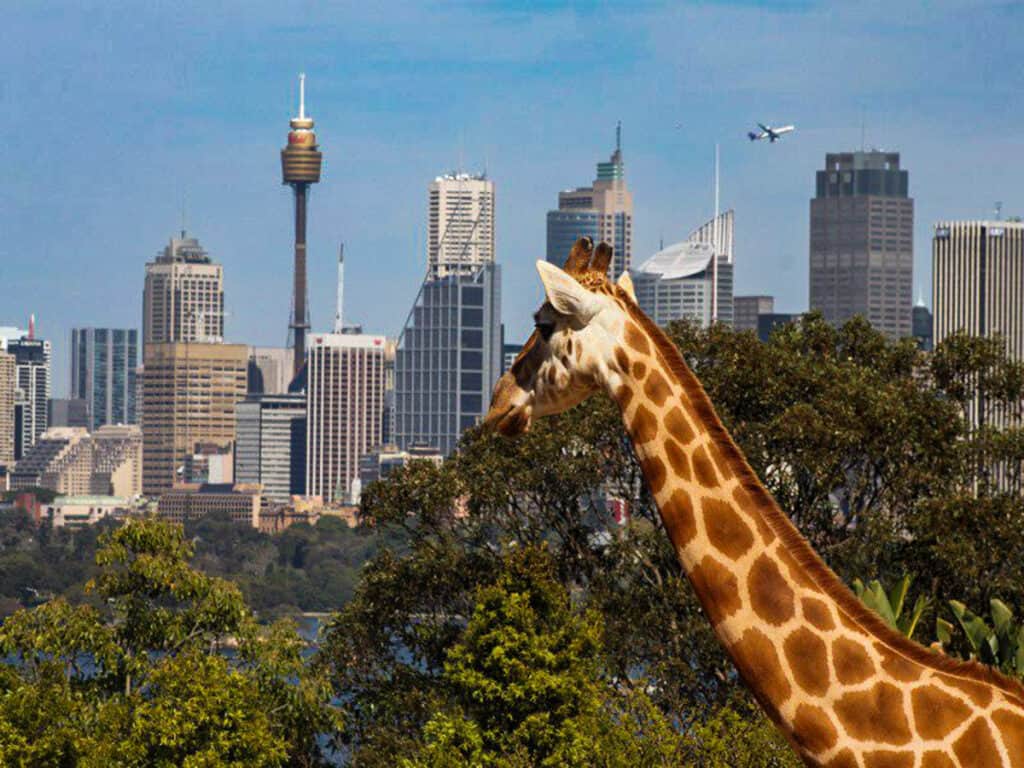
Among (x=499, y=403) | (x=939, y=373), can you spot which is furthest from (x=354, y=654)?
(x=499, y=403)

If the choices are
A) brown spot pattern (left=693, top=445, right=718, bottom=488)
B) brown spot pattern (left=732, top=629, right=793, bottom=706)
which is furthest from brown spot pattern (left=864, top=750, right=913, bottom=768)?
brown spot pattern (left=693, top=445, right=718, bottom=488)

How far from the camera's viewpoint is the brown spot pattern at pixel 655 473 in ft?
26.5

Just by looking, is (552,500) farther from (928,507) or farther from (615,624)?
(928,507)

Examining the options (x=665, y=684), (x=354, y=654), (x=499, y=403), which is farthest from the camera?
(x=354, y=654)

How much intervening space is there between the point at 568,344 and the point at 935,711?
1.98m

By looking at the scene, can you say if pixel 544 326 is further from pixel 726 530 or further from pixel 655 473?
pixel 726 530

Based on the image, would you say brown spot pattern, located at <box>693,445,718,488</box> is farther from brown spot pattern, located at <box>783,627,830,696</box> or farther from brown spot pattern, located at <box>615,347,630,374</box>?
brown spot pattern, located at <box>783,627,830,696</box>

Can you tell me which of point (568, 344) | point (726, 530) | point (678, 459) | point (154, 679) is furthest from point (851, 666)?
point (154, 679)

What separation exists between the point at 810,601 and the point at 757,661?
0.30 meters

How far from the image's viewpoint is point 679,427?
26.5ft

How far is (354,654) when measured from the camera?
117 feet

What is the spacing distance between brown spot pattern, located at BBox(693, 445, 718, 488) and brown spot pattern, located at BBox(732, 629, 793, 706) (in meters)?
0.58

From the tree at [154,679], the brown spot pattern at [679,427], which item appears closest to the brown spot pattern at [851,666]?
the brown spot pattern at [679,427]

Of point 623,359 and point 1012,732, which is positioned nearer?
point 1012,732
